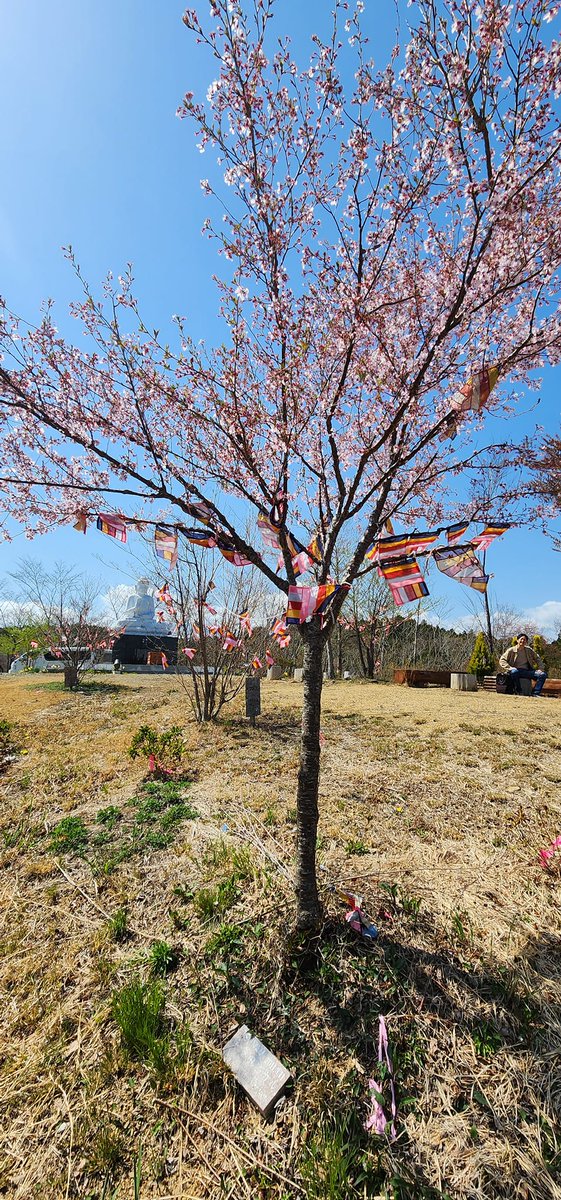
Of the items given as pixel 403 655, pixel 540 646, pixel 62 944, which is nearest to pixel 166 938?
pixel 62 944

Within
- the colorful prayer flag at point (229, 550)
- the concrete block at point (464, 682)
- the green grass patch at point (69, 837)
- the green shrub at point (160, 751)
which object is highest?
the colorful prayer flag at point (229, 550)

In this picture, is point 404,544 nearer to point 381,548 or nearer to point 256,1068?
point 381,548

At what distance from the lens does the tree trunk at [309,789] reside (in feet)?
9.22

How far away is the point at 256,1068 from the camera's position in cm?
229

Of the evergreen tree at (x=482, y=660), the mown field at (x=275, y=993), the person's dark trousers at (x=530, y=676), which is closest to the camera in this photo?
the mown field at (x=275, y=993)

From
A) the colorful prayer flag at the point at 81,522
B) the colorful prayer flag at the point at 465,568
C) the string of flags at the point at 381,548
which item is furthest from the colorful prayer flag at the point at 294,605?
the colorful prayer flag at the point at 81,522

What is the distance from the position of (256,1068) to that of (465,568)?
347 centimetres

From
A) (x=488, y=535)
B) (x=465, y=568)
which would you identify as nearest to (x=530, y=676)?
(x=465, y=568)

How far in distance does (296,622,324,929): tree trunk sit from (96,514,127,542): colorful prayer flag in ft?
5.84

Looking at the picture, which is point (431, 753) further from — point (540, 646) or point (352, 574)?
point (540, 646)

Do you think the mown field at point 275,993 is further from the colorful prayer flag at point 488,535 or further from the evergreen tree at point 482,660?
the evergreen tree at point 482,660

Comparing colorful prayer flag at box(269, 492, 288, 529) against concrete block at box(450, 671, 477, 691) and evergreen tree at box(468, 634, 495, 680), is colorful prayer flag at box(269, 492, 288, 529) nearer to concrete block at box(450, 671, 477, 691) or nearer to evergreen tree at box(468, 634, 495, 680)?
concrete block at box(450, 671, 477, 691)

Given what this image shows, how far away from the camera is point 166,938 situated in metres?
3.07

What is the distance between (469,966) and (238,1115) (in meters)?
1.49
